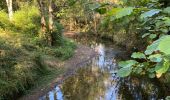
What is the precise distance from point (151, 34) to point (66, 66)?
1378 cm

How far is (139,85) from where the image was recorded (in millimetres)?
12883

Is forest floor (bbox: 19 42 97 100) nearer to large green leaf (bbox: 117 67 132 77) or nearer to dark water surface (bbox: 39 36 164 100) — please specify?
dark water surface (bbox: 39 36 164 100)

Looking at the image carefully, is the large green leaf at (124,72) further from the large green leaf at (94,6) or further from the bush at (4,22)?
the bush at (4,22)

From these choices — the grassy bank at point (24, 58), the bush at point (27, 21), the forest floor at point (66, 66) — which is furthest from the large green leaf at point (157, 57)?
the bush at point (27, 21)

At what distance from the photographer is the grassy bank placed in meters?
10.1

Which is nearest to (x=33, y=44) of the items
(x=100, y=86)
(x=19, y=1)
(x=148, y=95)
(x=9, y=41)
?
(x=9, y=41)

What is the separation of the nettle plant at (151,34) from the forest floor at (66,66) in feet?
30.7

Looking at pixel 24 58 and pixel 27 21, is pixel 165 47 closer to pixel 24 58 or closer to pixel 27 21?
pixel 24 58

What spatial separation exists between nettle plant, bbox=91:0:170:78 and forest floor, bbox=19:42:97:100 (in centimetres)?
935

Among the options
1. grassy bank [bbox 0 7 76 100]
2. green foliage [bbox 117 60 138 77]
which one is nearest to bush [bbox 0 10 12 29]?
grassy bank [bbox 0 7 76 100]

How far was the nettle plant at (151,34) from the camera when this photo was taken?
1.09 m

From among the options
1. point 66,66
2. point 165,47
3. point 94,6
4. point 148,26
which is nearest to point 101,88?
point 66,66

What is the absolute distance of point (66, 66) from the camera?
1530 cm

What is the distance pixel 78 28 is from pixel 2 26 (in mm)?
20326
